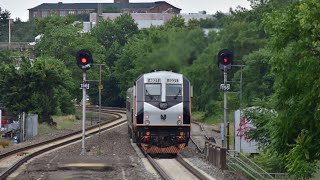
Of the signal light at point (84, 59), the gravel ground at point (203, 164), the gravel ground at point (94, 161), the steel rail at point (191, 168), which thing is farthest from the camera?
the signal light at point (84, 59)

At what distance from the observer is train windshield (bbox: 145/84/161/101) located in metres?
31.2

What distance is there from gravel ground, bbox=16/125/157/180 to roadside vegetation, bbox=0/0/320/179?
15.4 ft

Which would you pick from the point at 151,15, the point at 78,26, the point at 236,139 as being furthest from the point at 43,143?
the point at 151,15

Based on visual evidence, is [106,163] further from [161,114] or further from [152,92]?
[152,92]

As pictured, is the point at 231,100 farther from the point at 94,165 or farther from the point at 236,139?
the point at 94,165

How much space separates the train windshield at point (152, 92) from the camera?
31.2 meters

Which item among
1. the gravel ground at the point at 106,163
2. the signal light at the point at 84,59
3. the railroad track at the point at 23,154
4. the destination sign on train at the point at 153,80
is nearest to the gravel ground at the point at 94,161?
the gravel ground at the point at 106,163

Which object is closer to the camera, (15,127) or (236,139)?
(236,139)

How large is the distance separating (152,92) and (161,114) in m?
1.14

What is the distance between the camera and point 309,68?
17.9 metres

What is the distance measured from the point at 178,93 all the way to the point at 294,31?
43.2 ft

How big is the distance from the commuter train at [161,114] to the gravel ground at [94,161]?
1222 millimetres

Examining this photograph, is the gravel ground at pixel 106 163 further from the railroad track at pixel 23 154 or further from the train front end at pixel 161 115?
the train front end at pixel 161 115

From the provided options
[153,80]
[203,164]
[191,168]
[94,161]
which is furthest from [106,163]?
[153,80]
